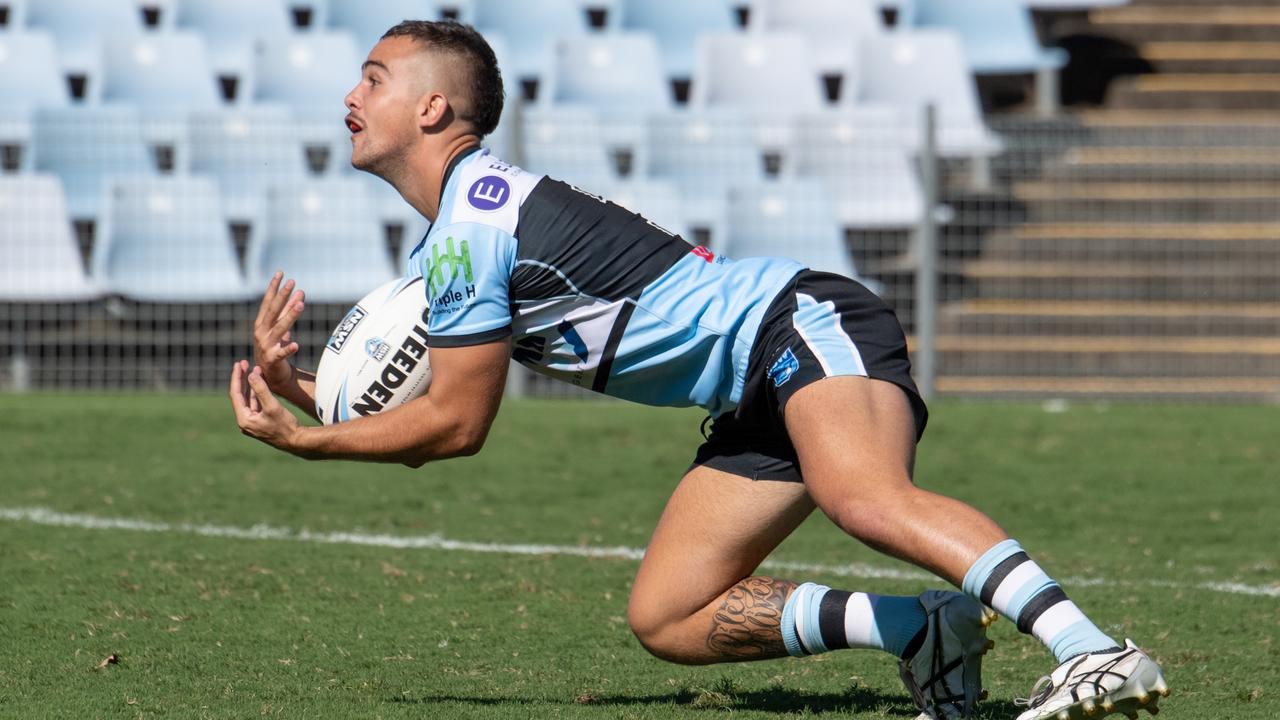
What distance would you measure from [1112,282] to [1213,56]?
455 cm

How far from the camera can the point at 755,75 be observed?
46.1 ft

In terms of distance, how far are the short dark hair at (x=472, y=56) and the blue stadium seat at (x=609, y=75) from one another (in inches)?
395

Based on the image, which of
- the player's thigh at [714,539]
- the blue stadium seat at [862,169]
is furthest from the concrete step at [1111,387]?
the player's thigh at [714,539]

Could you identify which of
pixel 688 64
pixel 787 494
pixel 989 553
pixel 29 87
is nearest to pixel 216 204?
pixel 29 87

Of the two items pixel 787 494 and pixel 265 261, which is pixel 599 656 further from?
pixel 265 261

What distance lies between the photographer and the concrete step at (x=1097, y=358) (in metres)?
12.0

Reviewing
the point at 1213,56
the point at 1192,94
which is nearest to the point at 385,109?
the point at 1192,94

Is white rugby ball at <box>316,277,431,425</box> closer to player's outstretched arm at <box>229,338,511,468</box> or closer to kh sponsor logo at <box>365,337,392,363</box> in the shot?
kh sponsor logo at <box>365,337,392,363</box>

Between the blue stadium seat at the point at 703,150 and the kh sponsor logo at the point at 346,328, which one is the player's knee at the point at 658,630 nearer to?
the kh sponsor logo at the point at 346,328

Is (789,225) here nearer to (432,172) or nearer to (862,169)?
(862,169)

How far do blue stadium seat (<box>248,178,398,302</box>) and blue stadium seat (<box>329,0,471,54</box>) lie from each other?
3.30 meters

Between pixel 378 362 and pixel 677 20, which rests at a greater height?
pixel 677 20

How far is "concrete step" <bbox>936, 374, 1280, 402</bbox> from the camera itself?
11.8 metres

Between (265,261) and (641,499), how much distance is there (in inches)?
203
